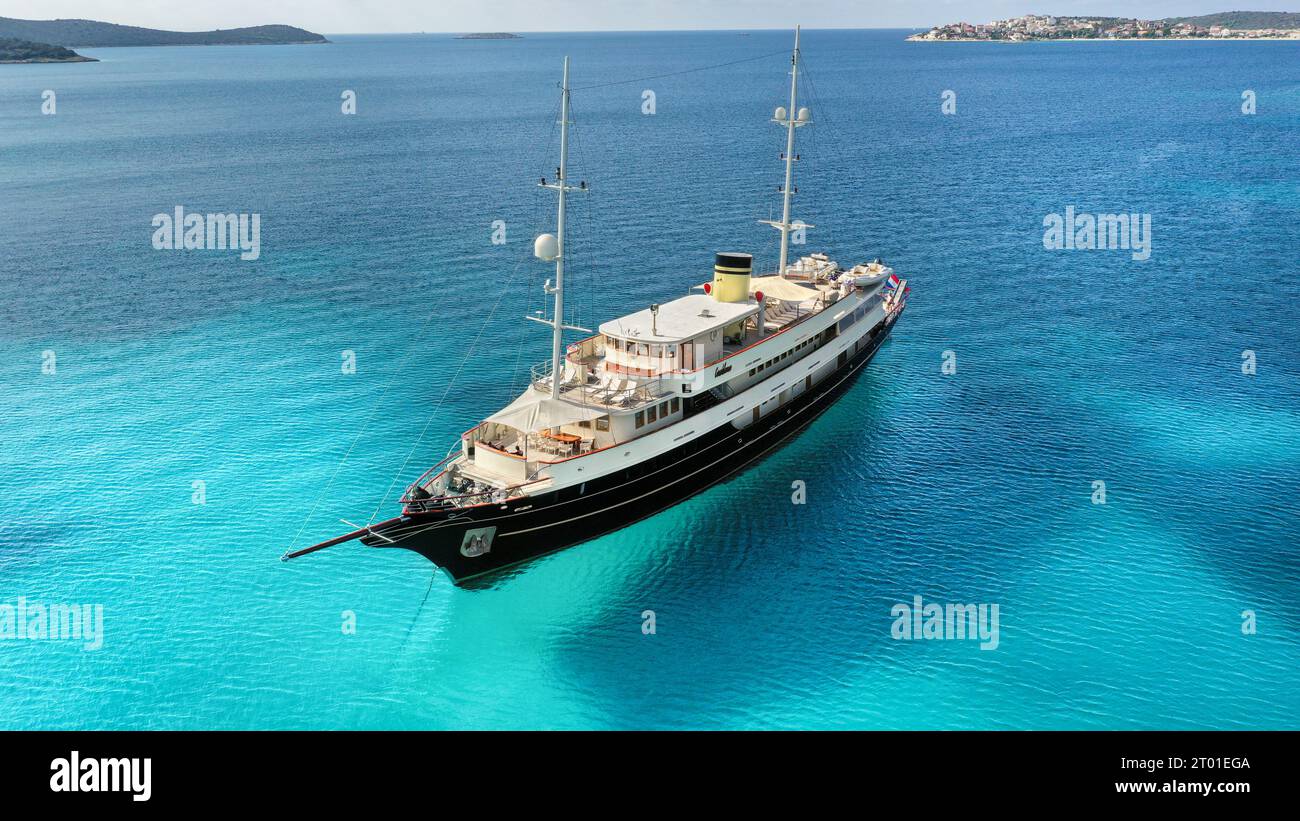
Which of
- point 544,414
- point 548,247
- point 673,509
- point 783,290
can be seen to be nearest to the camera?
point 548,247

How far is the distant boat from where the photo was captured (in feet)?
122

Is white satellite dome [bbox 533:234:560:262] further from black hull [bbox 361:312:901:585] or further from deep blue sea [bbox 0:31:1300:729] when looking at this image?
deep blue sea [bbox 0:31:1300:729]

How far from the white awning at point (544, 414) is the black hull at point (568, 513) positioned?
279 centimetres

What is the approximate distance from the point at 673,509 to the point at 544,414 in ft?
27.6

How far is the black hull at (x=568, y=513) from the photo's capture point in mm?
35844

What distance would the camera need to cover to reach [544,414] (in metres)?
38.9

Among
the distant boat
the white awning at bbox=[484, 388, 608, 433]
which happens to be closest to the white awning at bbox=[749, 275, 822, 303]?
the distant boat

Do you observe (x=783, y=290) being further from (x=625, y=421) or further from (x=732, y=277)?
(x=625, y=421)

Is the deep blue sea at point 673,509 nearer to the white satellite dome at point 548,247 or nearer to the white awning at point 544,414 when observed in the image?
the white awning at point 544,414

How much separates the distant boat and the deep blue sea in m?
1.83

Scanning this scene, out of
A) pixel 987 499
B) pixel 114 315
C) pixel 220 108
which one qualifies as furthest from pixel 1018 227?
pixel 220 108

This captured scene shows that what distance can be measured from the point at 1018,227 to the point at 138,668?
85.5 metres

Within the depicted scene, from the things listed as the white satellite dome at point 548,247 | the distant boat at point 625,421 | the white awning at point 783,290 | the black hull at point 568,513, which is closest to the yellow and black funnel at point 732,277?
the distant boat at point 625,421

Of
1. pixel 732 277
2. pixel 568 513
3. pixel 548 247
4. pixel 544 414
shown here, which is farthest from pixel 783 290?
pixel 568 513
